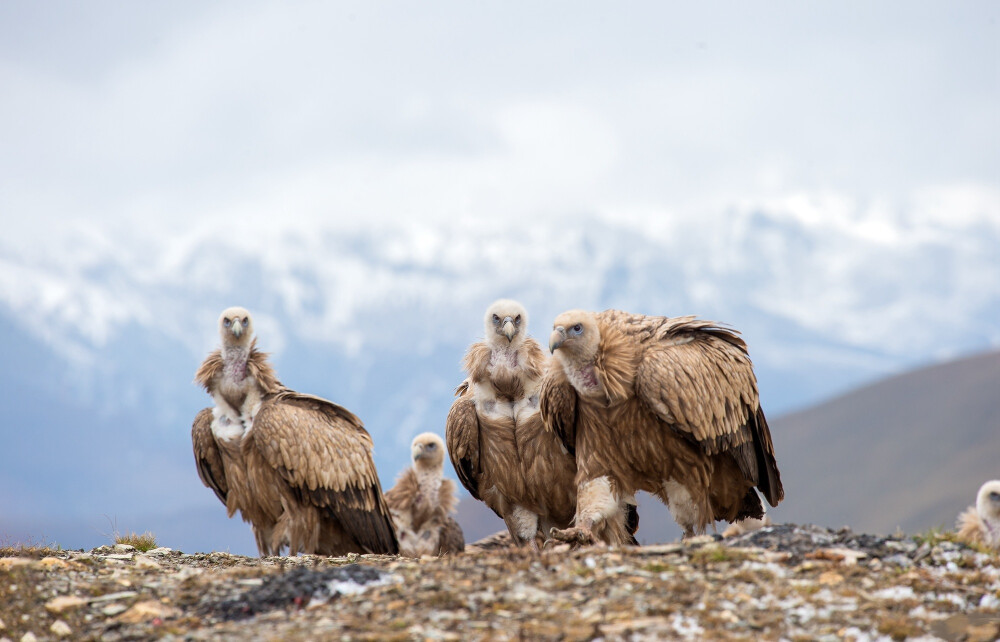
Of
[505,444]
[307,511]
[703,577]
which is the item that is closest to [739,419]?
[505,444]

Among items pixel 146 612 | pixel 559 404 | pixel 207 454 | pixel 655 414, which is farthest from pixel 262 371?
pixel 146 612

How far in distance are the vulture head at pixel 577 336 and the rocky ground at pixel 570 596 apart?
2273mm

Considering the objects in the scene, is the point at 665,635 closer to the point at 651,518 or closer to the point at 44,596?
the point at 44,596

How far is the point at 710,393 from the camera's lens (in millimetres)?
10844

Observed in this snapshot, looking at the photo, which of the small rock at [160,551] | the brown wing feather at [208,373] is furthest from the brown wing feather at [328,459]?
the small rock at [160,551]

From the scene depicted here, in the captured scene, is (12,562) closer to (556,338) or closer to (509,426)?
(556,338)

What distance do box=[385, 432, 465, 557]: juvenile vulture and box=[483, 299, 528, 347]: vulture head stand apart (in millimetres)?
4254

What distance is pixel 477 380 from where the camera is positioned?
1235cm

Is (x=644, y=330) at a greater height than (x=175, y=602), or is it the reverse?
(x=644, y=330)

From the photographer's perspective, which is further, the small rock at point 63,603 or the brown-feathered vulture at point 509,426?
the brown-feathered vulture at point 509,426

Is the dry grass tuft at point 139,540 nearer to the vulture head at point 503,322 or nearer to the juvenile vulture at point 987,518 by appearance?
the vulture head at point 503,322

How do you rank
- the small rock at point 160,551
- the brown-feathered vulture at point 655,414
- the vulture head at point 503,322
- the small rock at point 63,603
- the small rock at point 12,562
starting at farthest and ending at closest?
the vulture head at point 503,322 < the small rock at point 160,551 < the brown-feathered vulture at point 655,414 < the small rock at point 12,562 < the small rock at point 63,603

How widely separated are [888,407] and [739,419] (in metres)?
117

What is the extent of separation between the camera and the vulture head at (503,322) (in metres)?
12.2
